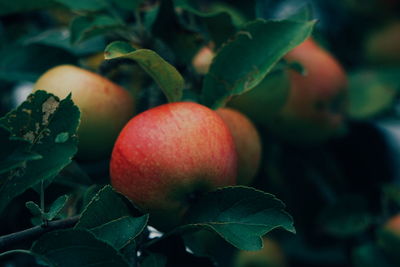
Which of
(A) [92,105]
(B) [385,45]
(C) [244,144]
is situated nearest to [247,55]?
(C) [244,144]

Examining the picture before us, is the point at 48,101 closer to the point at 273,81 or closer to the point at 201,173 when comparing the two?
the point at 201,173

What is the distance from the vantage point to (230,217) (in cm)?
72

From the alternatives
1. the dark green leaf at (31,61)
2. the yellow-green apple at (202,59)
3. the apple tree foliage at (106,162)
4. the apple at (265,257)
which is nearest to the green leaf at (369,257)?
the apple tree foliage at (106,162)

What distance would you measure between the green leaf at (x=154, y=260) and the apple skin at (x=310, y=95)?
59 centimetres

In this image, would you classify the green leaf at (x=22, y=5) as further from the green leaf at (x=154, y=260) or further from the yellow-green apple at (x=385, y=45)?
the yellow-green apple at (x=385, y=45)

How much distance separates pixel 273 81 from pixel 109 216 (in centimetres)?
49

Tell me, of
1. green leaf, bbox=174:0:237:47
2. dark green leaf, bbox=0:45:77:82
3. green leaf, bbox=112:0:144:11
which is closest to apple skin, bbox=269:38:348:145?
green leaf, bbox=174:0:237:47

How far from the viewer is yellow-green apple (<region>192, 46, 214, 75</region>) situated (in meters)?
1.12

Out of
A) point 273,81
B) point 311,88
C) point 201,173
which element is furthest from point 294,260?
point 201,173

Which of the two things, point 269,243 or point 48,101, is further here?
point 269,243

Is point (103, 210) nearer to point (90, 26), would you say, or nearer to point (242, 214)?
point (242, 214)

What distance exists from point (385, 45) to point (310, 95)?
0.54 metres

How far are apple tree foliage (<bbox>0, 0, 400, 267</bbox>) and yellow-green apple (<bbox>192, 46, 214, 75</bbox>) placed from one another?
1.3 inches

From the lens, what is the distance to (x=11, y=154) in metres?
0.66
